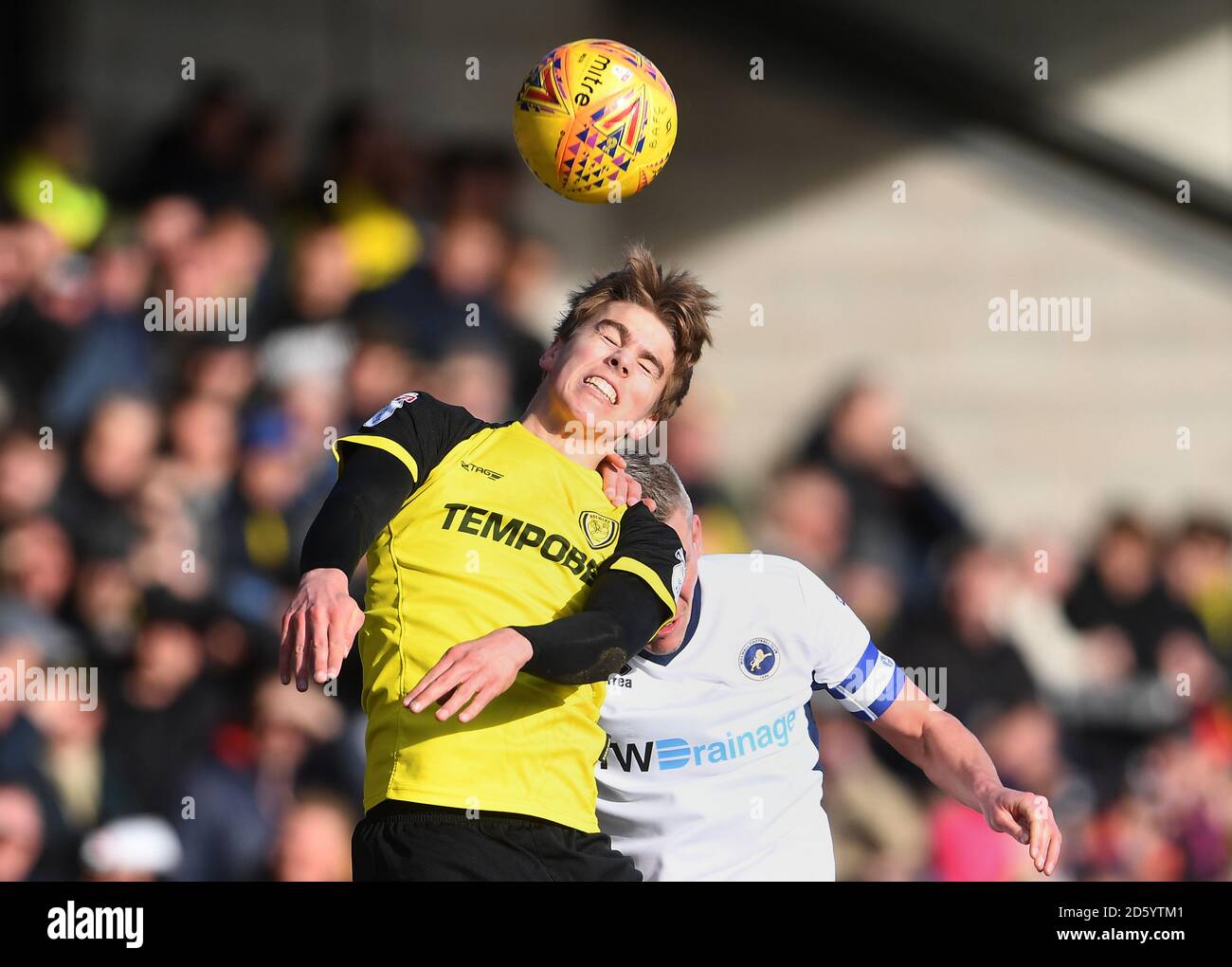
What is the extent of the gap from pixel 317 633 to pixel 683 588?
1.43 metres

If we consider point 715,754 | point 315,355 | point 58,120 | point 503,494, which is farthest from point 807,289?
point 503,494

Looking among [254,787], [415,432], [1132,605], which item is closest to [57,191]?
[254,787]

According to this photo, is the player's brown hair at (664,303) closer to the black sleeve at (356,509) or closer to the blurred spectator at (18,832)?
the black sleeve at (356,509)

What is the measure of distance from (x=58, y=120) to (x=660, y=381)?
15.6 ft

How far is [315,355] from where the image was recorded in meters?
6.76

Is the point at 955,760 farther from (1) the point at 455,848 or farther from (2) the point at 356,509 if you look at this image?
(2) the point at 356,509

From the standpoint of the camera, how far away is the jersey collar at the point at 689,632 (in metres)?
4.35

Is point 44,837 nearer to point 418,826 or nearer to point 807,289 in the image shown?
point 418,826

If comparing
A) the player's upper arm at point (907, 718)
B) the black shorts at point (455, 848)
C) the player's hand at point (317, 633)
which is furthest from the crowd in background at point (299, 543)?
the player's hand at point (317, 633)

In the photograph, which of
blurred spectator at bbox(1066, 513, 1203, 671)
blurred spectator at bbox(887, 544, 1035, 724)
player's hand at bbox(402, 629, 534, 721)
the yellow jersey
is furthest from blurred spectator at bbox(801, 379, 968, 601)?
player's hand at bbox(402, 629, 534, 721)

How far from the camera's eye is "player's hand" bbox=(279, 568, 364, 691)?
118 inches

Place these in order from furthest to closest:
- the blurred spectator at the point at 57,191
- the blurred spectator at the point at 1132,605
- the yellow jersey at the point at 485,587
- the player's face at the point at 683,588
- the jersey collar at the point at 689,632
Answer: the blurred spectator at the point at 1132,605, the blurred spectator at the point at 57,191, the jersey collar at the point at 689,632, the player's face at the point at 683,588, the yellow jersey at the point at 485,587

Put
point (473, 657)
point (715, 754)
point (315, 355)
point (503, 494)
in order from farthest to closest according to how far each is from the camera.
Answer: point (315, 355)
point (715, 754)
point (503, 494)
point (473, 657)

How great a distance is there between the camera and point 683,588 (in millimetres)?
4266
